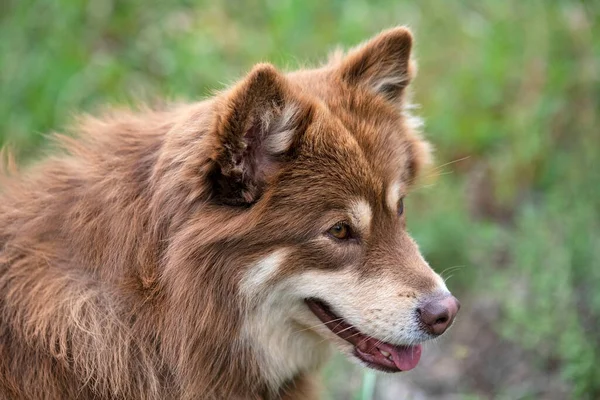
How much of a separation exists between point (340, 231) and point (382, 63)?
877 millimetres

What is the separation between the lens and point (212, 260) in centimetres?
301

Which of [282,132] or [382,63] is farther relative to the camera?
[382,63]

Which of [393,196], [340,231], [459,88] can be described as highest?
[459,88]

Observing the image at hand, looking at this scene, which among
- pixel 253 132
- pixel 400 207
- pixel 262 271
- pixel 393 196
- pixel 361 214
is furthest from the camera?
pixel 400 207

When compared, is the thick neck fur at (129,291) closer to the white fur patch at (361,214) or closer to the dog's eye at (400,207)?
the white fur patch at (361,214)

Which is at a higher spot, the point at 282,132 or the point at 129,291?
the point at 282,132

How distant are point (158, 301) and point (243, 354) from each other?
42 centimetres

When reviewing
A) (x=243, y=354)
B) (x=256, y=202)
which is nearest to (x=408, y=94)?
(x=256, y=202)

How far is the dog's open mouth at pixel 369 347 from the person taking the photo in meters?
3.23

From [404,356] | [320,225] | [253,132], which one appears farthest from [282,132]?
[404,356]

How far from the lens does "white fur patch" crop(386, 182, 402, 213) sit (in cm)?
326

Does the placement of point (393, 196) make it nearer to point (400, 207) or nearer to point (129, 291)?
point (400, 207)

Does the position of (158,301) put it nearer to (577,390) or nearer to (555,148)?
(577,390)

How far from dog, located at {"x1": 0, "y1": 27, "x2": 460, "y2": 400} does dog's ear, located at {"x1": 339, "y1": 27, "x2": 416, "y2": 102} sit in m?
0.24
